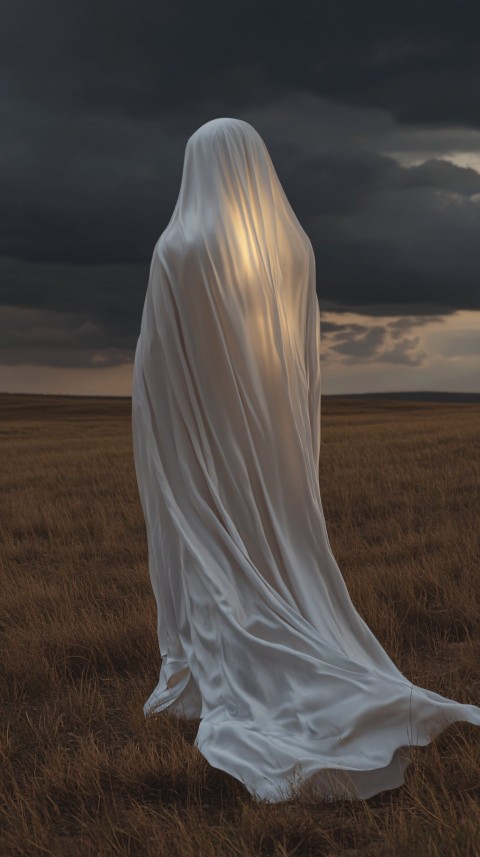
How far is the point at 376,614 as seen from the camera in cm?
677

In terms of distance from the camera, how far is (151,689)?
544cm

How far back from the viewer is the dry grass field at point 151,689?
11.5 feet

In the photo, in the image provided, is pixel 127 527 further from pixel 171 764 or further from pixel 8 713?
pixel 171 764

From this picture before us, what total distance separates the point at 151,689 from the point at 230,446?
1664 millimetres

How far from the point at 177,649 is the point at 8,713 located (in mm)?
1185

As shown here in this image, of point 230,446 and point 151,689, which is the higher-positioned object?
point 230,446

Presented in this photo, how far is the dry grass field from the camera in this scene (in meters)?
3.49

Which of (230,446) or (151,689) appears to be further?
(151,689)

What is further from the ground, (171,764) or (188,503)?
(188,503)

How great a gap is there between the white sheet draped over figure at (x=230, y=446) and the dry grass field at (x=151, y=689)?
1.61 feet

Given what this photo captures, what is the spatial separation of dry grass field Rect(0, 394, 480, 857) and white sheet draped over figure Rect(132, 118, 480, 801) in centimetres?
49

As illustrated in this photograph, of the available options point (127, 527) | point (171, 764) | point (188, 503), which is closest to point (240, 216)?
point (188, 503)

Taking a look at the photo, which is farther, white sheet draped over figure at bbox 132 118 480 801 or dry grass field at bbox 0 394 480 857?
white sheet draped over figure at bbox 132 118 480 801

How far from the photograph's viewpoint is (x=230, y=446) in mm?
4926
